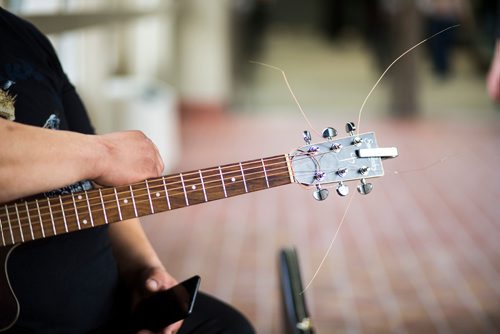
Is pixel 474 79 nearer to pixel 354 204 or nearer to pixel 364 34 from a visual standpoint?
pixel 364 34

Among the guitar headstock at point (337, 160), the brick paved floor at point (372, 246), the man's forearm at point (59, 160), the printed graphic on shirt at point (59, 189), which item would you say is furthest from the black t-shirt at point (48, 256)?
the brick paved floor at point (372, 246)

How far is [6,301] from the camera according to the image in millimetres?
1400

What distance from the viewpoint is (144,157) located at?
141cm

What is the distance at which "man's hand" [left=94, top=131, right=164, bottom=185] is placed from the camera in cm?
136

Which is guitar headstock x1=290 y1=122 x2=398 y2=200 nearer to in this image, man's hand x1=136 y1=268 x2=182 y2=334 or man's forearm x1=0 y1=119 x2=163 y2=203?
man's forearm x1=0 y1=119 x2=163 y2=203

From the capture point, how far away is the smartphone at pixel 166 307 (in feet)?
4.73

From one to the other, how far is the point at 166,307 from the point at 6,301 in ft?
0.97

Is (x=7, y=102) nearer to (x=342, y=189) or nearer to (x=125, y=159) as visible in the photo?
(x=125, y=159)

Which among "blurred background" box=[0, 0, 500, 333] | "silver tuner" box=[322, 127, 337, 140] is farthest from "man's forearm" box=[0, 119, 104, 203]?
"blurred background" box=[0, 0, 500, 333]

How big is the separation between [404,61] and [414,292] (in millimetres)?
4553

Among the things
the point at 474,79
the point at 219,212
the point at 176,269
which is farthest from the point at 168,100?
the point at 474,79

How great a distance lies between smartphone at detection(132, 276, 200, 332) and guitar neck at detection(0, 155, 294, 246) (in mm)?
182

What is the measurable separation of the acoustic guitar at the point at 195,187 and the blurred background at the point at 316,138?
0.22 meters

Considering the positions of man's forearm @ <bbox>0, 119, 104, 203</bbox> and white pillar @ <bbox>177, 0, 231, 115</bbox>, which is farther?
white pillar @ <bbox>177, 0, 231, 115</bbox>
